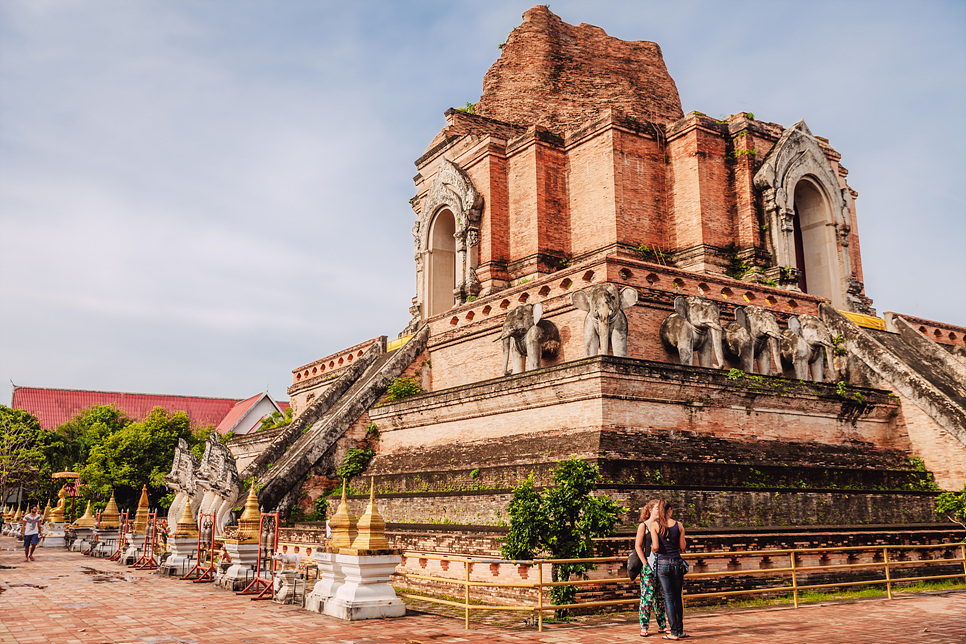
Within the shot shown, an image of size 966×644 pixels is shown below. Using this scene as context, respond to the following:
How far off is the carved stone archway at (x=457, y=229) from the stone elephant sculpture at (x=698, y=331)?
20.7ft

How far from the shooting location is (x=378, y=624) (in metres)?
8.91

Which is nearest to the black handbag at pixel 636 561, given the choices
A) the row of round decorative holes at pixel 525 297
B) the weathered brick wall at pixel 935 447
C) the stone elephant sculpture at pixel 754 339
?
the stone elephant sculpture at pixel 754 339

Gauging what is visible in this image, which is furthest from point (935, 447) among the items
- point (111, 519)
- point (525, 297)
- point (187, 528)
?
point (111, 519)

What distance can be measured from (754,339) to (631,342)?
2.25m

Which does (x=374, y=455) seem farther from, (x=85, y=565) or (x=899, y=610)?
(x=899, y=610)

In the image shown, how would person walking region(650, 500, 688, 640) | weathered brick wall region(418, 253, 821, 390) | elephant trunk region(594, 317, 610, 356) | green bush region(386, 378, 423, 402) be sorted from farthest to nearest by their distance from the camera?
green bush region(386, 378, 423, 402)
weathered brick wall region(418, 253, 821, 390)
elephant trunk region(594, 317, 610, 356)
person walking region(650, 500, 688, 640)

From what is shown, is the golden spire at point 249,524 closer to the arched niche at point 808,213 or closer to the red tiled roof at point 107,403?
the arched niche at point 808,213

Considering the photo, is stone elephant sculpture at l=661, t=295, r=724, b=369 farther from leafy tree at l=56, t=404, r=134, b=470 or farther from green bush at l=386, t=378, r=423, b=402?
leafy tree at l=56, t=404, r=134, b=470

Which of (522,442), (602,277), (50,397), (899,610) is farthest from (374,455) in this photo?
(50,397)

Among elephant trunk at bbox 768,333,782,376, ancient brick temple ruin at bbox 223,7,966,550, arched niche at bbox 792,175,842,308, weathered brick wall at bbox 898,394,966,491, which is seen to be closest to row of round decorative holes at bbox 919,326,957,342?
ancient brick temple ruin at bbox 223,7,966,550

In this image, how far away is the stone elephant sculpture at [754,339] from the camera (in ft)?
49.7

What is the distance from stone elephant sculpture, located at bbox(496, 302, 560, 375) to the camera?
15414 millimetres

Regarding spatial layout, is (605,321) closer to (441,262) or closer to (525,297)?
(525,297)

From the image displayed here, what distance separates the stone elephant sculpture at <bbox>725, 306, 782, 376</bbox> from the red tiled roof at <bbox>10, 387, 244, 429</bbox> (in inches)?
1580
